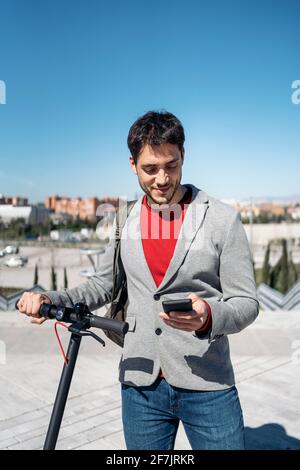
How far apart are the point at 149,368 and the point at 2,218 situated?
269 inches

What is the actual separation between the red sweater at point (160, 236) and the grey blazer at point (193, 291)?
26 millimetres

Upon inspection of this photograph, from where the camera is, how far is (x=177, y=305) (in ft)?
3.57

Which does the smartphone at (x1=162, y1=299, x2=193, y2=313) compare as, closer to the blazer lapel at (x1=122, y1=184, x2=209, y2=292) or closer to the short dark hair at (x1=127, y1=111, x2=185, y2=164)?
the blazer lapel at (x1=122, y1=184, x2=209, y2=292)

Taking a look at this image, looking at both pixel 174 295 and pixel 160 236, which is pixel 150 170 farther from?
pixel 174 295

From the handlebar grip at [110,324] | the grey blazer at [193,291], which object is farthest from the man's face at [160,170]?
the handlebar grip at [110,324]

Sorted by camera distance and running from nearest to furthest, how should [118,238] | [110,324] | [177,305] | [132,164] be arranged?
[177,305], [110,324], [132,164], [118,238]

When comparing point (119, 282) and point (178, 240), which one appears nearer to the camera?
point (178, 240)

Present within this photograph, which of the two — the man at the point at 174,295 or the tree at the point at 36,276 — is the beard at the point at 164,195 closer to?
the man at the point at 174,295

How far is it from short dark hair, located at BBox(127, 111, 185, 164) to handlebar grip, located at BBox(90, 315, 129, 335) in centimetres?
56

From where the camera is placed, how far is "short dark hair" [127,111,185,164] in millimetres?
1376

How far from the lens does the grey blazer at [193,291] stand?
4.48 ft

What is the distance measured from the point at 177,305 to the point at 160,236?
459 millimetres

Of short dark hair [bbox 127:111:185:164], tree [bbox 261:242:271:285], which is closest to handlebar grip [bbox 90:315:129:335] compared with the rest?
short dark hair [bbox 127:111:185:164]

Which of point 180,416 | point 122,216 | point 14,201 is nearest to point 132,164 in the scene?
point 122,216
